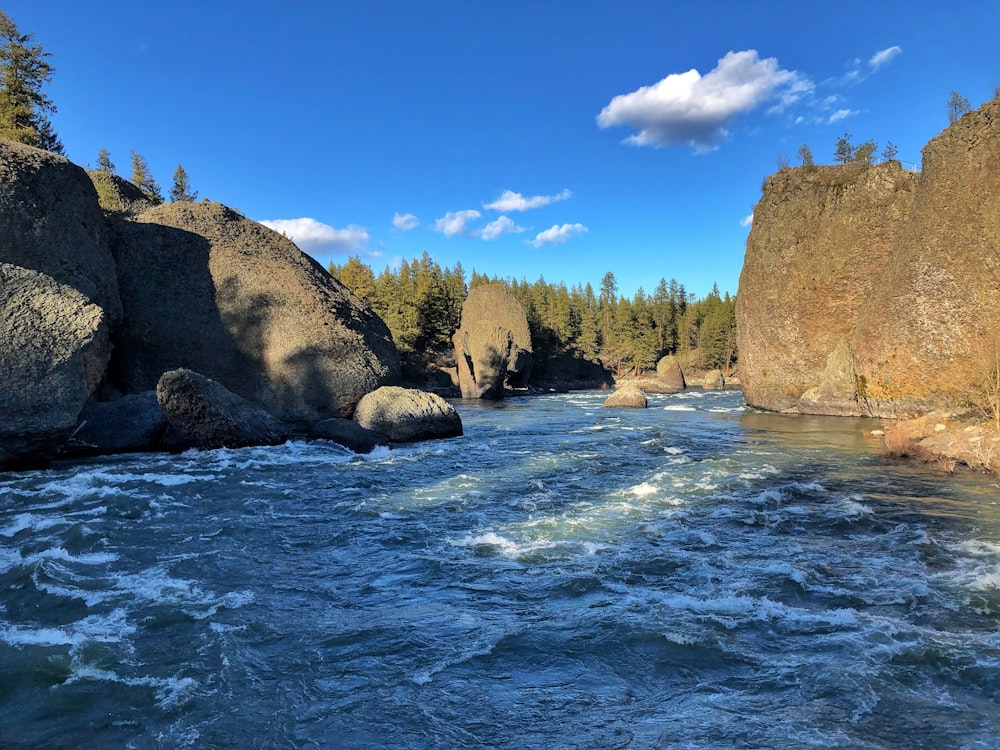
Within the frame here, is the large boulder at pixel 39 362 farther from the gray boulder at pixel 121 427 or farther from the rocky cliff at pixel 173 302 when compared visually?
the gray boulder at pixel 121 427

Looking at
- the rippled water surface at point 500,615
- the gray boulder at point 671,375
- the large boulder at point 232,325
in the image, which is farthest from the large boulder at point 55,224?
the gray boulder at point 671,375

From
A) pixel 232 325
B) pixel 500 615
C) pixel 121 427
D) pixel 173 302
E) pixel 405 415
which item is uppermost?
pixel 173 302

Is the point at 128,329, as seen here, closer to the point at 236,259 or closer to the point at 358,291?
the point at 236,259

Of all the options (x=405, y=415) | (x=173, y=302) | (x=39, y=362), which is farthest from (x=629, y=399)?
(x=39, y=362)

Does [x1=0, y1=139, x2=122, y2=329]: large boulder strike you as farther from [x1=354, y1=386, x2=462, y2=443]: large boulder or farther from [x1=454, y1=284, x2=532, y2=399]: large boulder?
[x1=454, y1=284, x2=532, y2=399]: large boulder

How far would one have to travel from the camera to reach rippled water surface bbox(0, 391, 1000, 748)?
15.8ft

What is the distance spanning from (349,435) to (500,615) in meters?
14.6

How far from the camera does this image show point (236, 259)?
83.3 ft

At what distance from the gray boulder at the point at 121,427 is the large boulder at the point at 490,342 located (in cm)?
3786

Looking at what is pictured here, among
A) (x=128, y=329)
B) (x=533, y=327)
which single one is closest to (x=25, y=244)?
(x=128, y=329)

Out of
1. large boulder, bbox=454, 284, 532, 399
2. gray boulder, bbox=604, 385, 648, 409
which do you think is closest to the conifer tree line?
large boulder, bbox=454, 284, 532, 399

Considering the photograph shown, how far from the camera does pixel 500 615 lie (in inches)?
270

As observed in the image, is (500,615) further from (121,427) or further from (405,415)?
(121,427)

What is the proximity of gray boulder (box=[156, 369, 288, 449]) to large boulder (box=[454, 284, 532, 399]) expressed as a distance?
36716 mm
